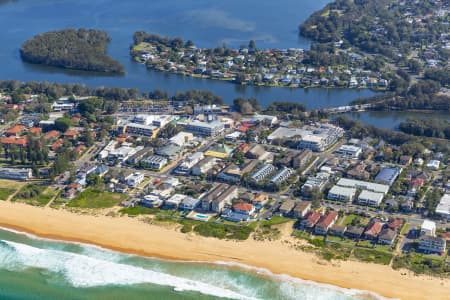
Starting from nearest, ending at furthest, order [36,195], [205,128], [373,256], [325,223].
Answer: [373,256]
[325,223]
[36,195]
[205,128]

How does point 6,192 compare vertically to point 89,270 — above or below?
above

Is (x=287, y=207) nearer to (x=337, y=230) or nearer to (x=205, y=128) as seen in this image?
(x=337, y=230)

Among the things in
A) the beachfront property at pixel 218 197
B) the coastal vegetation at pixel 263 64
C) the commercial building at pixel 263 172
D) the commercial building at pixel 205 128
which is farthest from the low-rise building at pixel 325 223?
the coastal vegetation at pixel 263 64

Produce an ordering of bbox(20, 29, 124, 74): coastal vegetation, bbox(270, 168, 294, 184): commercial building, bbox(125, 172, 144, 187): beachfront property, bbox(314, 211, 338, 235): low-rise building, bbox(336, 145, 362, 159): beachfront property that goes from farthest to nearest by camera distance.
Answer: bbox(20, 29, 124, 74): coastal vegetation → bbox(336, 145, 362, 159): beachfront property → bbox(125, 172, 144, 187): beachfront property → bbox(270, 168, 294, 184): commercial building → bbox(314, 211, 338, 235): low-rise building

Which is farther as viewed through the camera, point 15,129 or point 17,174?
point 15,129

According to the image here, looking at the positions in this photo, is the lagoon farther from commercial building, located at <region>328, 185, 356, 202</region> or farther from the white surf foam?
the white surf foam

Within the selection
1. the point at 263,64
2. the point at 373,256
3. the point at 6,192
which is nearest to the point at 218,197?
the point at 373,256

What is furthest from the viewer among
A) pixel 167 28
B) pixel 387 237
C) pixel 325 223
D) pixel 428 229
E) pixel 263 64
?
pixel 167 28

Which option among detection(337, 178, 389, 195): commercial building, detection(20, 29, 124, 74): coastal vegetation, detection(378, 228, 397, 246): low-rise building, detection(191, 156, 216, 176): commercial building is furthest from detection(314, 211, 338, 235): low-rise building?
detection(20, 29, 124, 74): coastal vegetation
